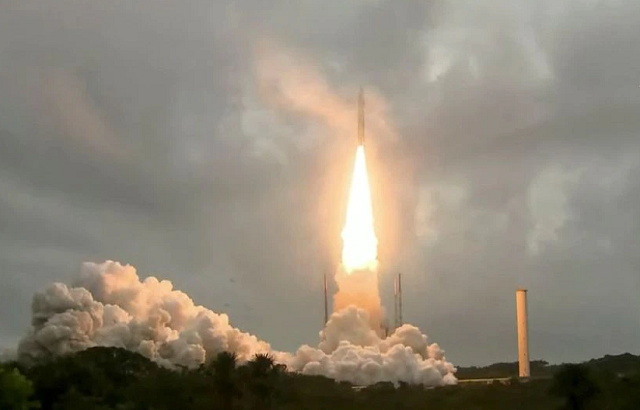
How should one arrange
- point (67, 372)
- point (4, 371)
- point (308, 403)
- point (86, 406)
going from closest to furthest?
point (4, 371) → point (86, 406) → point (67, 372) → point (308, 403)

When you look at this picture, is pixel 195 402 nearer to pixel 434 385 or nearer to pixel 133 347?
pixel 133 347

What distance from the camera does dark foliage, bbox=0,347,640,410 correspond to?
56469mm

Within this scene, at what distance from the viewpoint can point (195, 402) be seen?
59875 millimetres

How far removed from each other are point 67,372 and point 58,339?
94.9 feet

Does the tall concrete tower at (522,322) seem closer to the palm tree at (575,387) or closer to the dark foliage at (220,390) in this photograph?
the dark foliage at (220,390)

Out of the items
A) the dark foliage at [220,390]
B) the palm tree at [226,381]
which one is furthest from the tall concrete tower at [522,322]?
the palm tree at [226,381]

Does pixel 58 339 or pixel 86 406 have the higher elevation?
pixel 58 339

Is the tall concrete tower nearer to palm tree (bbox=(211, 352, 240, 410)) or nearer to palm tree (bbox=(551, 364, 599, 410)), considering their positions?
palm tree (bbox=(551, 364, 599, 410))

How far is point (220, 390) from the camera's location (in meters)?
56.2

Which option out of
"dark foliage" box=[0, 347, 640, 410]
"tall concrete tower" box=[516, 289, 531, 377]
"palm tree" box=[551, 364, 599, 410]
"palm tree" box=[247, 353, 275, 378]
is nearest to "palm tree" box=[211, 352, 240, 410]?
"dark foliage" box=[0, 347, 640, 410]

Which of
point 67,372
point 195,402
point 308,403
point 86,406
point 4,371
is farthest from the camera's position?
point 308,403

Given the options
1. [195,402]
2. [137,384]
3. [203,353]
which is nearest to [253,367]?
[195,402]

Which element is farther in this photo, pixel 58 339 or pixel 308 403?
pixel 58 339

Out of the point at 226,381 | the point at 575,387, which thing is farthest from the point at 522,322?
the point at 226,381
